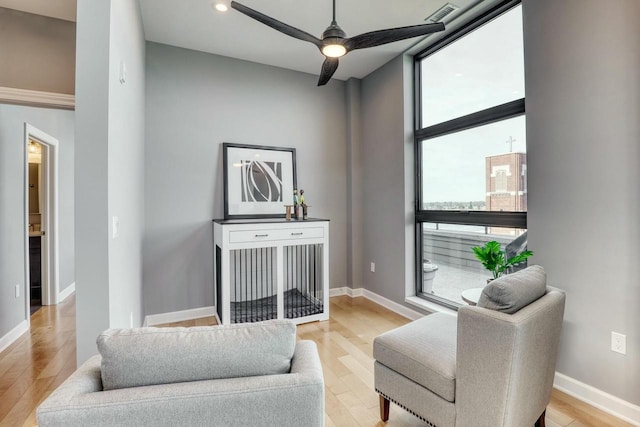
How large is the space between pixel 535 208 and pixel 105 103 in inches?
103

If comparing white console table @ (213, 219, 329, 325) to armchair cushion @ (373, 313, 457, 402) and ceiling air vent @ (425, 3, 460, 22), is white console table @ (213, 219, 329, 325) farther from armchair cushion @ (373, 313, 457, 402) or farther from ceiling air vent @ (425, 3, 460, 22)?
ceiling air vent @ (425, 3, 460, 22)

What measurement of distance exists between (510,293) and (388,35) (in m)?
1.61

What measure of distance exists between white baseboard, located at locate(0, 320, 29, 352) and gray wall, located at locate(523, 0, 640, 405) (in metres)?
4.23

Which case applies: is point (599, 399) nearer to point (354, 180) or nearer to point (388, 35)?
point (388, 35)

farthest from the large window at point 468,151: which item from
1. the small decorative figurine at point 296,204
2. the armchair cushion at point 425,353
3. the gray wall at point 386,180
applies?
the small decorative figurine at point 296,204

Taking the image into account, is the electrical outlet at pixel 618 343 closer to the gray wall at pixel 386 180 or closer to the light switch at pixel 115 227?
the gray wall at pixel 386 180

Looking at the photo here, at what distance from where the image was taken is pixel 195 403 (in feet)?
2.76

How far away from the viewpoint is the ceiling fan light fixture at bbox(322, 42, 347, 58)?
1.98 metres

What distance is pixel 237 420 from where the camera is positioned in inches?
34.0

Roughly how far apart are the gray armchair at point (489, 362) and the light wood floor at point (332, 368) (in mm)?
300

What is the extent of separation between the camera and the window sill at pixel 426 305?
3086mm

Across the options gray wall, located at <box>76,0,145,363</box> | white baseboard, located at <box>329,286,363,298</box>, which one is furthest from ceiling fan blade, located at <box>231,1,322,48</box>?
white baseboard, located at <box>329,286,363,298</box>

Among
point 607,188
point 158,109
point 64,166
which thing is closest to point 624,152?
point 607,188

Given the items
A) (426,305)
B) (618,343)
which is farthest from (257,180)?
(618,343)
